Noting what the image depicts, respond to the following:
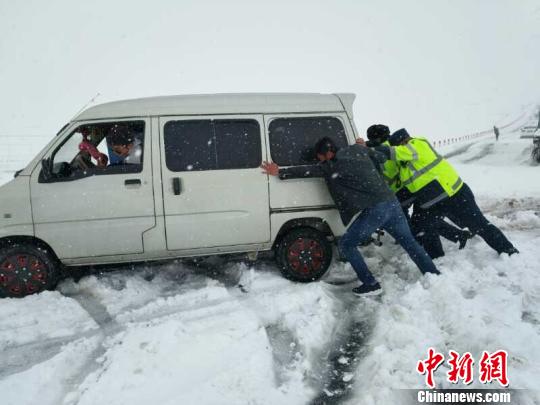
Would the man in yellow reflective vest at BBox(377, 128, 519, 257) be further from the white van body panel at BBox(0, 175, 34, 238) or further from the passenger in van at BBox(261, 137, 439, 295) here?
the white van body panel at BBox(0, 175, 34, 238)

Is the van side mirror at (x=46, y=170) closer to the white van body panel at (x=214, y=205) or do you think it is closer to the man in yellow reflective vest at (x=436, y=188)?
the white van body panel at (x=214, y=205)

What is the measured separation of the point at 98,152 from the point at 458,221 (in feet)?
14.5

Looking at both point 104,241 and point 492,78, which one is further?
point 492,78

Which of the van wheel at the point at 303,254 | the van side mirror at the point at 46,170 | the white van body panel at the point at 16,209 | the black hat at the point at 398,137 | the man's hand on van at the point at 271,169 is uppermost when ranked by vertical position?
the black hat at the point at 398,137

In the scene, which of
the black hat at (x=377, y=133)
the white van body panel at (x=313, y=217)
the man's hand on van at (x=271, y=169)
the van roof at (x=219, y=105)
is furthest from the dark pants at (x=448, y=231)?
the man's hand on van at (x=271, y=169)

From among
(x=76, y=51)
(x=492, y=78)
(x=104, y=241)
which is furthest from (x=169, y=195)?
(x=76, y=51)

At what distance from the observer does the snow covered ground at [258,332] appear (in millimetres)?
3125

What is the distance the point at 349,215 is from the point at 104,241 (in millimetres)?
2663

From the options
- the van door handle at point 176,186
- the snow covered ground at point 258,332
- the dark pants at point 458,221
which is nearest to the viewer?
the snow covered ground at point 258,332

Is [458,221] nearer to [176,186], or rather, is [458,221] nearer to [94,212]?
[176,186]

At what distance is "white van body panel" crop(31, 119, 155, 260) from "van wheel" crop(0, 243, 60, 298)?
17cm

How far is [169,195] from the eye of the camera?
4.64 m

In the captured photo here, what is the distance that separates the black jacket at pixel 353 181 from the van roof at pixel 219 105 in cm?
71

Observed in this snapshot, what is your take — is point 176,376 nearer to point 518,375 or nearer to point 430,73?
point 518,375
